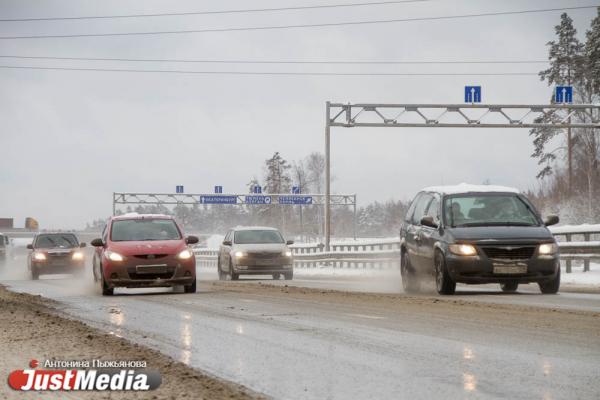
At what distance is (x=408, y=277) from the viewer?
19.6 metres

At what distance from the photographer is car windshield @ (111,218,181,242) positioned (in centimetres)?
2048

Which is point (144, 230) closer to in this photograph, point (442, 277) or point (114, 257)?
point (114, 257)

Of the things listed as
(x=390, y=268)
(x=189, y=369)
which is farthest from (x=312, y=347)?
(x=390, y=268)

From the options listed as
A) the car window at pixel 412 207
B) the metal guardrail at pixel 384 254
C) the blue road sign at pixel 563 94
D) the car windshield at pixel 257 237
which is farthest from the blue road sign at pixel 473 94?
the car window at pixel 412 207

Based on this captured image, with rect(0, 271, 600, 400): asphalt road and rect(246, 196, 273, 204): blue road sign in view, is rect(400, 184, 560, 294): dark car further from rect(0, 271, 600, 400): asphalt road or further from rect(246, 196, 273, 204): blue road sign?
rect(246, 196, 273, 204): blue road sign

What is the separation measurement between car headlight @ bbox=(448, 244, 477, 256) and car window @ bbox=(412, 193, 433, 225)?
2.15 metres

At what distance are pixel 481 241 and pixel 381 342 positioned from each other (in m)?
8.02

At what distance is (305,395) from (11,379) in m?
2.24

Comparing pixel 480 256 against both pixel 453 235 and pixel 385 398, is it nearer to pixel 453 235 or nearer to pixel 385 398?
pixel 453 235

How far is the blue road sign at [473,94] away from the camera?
4425 cm

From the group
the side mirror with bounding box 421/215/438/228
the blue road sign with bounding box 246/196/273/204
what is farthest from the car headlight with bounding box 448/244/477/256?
the blue road sign with bounding box 246/196/273/204

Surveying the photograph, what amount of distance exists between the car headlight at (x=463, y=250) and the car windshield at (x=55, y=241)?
20.7 meters

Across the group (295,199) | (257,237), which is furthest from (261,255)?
(295,199)

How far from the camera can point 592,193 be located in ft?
251
